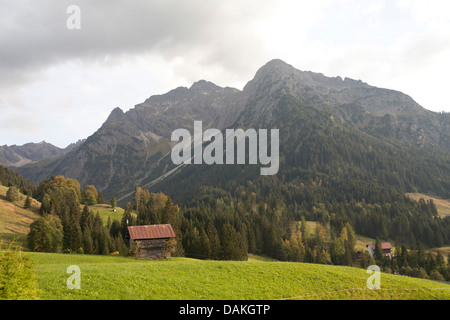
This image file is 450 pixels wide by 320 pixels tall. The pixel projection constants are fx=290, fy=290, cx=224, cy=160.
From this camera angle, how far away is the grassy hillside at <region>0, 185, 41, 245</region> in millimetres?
78425

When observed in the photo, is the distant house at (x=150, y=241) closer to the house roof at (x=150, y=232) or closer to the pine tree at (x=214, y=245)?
the house roof at (x=150, y=232)

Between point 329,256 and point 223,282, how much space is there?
321 feet

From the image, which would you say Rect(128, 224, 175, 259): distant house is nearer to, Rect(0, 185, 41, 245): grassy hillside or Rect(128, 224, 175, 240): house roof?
Rect(128, 224, 175, 240): house roof

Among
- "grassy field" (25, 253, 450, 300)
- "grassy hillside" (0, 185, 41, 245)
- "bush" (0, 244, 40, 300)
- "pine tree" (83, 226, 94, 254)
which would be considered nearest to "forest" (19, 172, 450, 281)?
"pine tree" (83, 226, 94, 254)

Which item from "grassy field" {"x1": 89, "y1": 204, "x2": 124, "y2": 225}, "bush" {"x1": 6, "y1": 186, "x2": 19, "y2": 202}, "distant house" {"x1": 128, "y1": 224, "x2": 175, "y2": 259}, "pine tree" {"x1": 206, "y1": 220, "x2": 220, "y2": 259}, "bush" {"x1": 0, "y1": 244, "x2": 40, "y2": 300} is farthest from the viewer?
"grassy field" {"x1": 89, "y1": 204, "x2": 124, "y2": 225}

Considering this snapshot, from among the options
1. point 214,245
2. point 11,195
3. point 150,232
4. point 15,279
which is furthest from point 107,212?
point 15,279

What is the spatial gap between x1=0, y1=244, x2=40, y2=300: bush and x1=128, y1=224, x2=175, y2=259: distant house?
50549 mm

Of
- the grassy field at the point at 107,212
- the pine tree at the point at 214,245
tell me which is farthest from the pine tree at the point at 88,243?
the grassy field at the point at 107,212

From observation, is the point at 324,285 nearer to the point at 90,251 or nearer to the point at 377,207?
the point at 90,251

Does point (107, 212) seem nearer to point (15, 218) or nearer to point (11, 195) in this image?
point (11, 195)

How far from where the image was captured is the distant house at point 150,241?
66438mm

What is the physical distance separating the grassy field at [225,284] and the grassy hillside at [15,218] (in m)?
57.5
